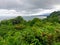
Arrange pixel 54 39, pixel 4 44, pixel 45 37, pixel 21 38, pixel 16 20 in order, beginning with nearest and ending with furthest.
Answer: pixel 4 44 < pixel 21 38 < pixel 45 37 < pixel 54 39 < pixel 16 20

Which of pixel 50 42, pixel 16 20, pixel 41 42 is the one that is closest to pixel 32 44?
pixel 41 42

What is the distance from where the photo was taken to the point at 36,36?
28422 mm

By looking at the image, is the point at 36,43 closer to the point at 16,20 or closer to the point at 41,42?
the point at 41,42

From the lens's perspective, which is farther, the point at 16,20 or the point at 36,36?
the point at 16,20

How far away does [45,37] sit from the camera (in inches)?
1110

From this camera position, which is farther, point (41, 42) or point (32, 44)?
point (41, 42)

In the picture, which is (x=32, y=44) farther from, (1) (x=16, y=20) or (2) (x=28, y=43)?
(1) (x=16, y=20)

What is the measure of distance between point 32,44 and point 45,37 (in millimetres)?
4113

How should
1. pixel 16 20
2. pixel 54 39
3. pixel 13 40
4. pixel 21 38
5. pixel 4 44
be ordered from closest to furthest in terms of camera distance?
1. pixel 4 44
2. pixel 13 40
3. pixel 21 38
4. pixel 54 39
5. pixel 16 20

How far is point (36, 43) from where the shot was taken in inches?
1033

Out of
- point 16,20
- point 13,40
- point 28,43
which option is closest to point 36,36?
point 28,43

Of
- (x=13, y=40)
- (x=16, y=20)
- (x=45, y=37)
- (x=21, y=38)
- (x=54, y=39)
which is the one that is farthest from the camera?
(x=16, y=20)

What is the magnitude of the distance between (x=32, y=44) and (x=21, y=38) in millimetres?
2082

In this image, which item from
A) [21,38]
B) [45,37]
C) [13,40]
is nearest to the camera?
[13,40]
